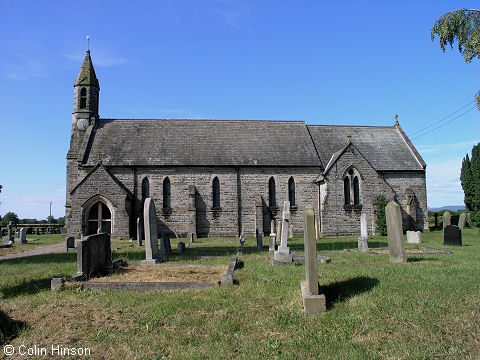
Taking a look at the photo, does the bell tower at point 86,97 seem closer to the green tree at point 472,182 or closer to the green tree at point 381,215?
the green tree at point 381,215

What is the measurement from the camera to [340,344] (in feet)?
17.4

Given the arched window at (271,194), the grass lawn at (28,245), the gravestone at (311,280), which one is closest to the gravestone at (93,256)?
the gravestone at (311,280)

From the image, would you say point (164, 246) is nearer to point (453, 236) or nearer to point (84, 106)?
point (453, 236)

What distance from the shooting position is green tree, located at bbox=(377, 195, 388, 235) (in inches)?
1016

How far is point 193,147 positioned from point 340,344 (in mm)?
23838

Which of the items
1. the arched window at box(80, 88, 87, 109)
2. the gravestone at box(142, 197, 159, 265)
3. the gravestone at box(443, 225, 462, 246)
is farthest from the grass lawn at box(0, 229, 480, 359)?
the arched window at box(80, 88, 87, 109)

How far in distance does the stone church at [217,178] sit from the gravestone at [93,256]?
13143 mm

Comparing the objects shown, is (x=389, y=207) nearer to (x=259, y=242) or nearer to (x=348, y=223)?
(x=259, y=242)

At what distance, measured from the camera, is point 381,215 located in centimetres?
2603

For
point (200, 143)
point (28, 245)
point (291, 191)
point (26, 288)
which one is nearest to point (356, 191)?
point (291, 191)

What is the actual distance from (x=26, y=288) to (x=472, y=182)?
37519 millimetres

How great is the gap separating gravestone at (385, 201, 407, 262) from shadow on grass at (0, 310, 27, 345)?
34.9 feet

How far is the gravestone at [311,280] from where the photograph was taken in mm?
A: 6602


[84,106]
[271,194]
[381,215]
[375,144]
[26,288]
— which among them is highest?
[84,106]
